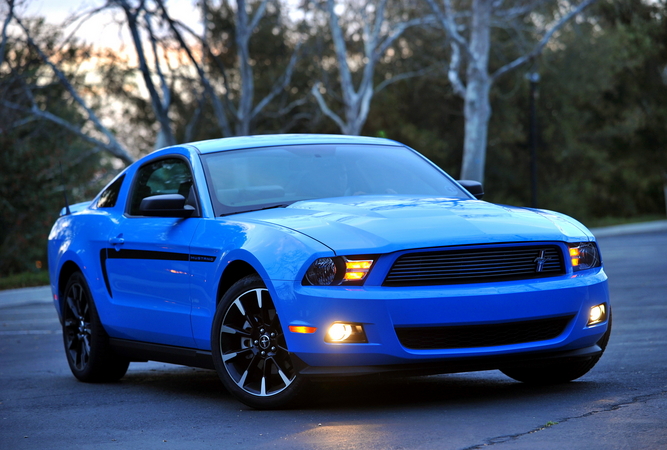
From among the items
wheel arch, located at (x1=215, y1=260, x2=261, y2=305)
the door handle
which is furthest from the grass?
wheel arch, located at (x1=215, y1=260, x2=261, y2=305)

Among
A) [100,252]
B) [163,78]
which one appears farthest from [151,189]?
[163,78]

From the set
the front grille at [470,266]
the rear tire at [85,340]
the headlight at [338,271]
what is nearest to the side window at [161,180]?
the rear tire at [85,340]

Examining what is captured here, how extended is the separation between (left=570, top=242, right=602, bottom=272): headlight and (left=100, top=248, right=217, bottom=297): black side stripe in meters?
2.04

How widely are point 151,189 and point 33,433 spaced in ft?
8.15

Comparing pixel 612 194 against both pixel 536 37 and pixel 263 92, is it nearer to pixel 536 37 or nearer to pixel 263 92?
pixel 536 37

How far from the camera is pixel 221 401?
6.39 m

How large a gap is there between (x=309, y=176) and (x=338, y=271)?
5.12 feet

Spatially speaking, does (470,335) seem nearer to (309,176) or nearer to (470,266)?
(470,266)

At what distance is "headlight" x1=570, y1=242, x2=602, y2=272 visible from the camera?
5.86 meters

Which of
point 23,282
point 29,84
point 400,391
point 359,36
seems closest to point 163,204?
point 400,391

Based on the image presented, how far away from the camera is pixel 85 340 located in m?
7.82

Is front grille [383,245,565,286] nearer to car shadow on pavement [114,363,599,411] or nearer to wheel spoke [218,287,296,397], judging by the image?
car shadow on pavement [114,363,599,411]

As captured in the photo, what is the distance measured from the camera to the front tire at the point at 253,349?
5.67 m

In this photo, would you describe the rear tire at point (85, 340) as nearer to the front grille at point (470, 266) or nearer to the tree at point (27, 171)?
the front grille at point (470, 266)
